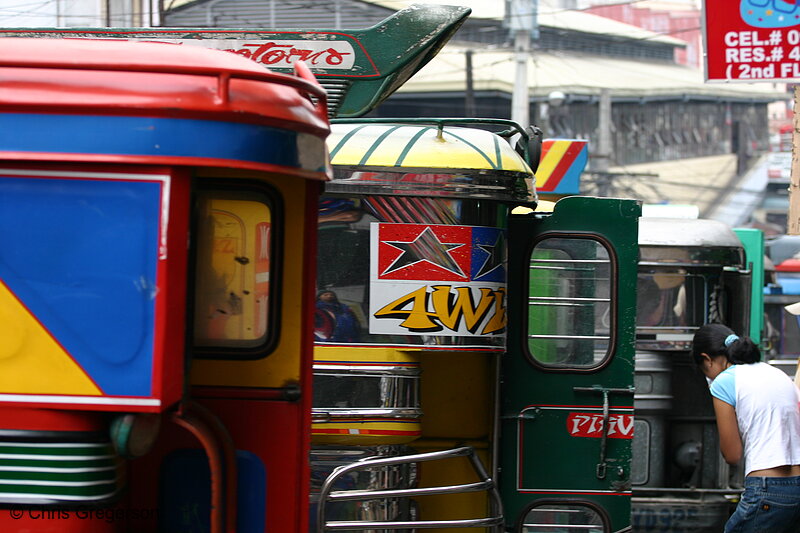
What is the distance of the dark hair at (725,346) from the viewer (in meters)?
5.72

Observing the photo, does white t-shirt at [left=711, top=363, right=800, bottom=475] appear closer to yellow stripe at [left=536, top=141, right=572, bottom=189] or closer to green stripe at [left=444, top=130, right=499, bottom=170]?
green stripe at [left=444, top=130, right=499, bottom=170]

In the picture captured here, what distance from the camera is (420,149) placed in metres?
5.15

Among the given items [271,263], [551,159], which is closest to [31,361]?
[271,263]

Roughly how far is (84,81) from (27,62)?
176 millimetres

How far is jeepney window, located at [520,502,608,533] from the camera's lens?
5703mm

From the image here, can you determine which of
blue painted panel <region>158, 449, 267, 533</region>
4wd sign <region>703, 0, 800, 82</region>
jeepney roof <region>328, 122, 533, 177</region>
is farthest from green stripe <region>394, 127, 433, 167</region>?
4wd sign <region>703, 0, 800, 82</region>

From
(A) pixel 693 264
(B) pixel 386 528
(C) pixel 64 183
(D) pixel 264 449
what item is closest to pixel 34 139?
(C) pixel 64 183

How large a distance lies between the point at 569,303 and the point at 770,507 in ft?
4.58

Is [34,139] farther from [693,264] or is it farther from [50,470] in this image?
[693,264]

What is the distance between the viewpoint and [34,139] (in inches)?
118

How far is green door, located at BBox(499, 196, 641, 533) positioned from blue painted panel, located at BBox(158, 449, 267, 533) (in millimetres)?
2320

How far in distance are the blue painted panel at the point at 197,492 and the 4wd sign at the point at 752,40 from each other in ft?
12.7

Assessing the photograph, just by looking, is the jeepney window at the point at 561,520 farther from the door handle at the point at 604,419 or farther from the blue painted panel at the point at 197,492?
the blue painted panel at the point at 197,492

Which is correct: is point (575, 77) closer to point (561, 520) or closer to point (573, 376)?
point (573, 376)
